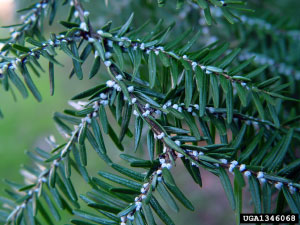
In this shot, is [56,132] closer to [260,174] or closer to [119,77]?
[119,77]

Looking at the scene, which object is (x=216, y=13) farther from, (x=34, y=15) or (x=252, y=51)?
(x=34, y=15)

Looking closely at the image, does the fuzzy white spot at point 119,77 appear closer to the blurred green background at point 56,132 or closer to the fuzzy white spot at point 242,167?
the fuzzy white spot at point 242,167

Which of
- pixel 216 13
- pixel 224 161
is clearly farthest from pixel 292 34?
pixel 224 161

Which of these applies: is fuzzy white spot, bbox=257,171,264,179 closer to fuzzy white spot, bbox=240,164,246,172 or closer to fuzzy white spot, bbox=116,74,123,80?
fuzzy white spot, bbox=240,164,246,172

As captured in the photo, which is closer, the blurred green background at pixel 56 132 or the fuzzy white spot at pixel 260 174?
the fuzzy white spot at pixel 260 174

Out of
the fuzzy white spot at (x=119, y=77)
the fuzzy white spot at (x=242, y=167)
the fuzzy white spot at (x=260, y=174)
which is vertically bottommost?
the fuzzy white spot at (x=260, y=174)

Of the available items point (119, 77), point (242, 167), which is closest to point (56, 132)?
point (119, 77)

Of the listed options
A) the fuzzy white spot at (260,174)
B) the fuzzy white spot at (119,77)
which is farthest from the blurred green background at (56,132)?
the fuzzy white spot at (260,174)

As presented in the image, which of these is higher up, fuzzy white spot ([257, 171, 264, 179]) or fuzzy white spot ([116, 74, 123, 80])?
fuzzy white spot ([116, 74, 123, 80])

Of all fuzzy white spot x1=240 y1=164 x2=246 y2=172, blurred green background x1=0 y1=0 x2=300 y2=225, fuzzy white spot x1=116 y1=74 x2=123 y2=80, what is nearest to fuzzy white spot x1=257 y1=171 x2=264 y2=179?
fuzzy white spot x1=240 y1=164 x2=246 y2=172
